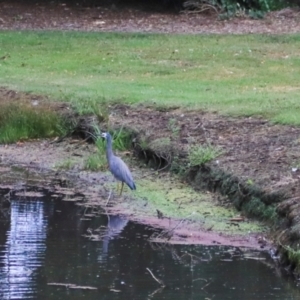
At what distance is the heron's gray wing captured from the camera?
454 inches

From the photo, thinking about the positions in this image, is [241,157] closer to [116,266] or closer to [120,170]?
[120,170]

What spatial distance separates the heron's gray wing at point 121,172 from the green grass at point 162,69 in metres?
2.76

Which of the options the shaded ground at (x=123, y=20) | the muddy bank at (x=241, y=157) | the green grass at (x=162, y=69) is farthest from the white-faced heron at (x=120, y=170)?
the shaded ground at (x=123, y=20)

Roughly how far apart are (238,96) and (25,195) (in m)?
4.86

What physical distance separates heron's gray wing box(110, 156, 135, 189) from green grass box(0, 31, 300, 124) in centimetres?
276

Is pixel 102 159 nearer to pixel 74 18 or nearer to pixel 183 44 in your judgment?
pixel 183 44

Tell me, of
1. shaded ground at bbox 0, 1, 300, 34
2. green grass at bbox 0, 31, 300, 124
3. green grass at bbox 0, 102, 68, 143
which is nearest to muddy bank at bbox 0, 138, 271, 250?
green grass at bbox 0, 102, 68, 143

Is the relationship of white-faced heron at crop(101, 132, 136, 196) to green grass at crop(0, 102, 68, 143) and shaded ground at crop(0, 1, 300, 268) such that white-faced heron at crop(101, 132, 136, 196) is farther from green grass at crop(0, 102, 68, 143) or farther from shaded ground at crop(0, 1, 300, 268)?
green grass at crop(0, 102, 68, 143)

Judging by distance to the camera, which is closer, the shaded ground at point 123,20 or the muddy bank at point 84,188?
the muddy bank at point 84,188

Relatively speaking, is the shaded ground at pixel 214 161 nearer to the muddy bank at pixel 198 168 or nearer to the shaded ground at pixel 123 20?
the muddy bank at pixel 198 168

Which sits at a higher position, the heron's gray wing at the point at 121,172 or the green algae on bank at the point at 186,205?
the heron's gray wing at the point at 121,172

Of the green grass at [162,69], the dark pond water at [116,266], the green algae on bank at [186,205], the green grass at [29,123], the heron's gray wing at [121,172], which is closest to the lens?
the dark pond water at [116,266]

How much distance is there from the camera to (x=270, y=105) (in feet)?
47.9

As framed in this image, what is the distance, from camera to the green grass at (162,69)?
15.2m
